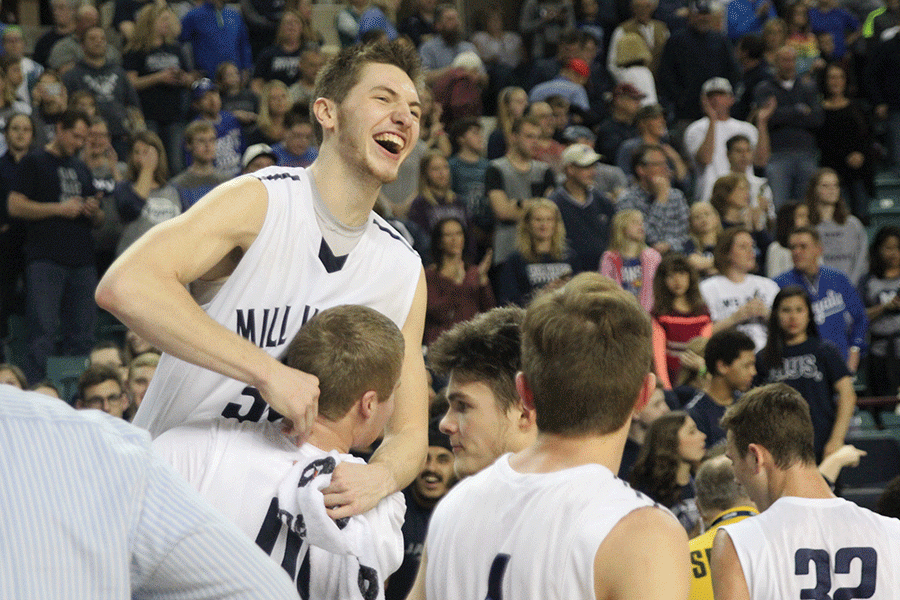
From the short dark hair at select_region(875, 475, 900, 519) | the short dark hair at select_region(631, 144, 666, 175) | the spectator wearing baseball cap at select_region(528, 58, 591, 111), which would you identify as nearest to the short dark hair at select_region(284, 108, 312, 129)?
the short dark hair at select_region(631, 144, 666, 175)

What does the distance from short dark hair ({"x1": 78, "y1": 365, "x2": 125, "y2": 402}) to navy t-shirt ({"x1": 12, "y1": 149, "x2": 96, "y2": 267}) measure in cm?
212

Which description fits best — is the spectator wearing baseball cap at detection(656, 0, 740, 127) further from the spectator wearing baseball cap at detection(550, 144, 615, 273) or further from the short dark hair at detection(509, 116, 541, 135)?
the spectator wearing baseball cap at detection(550, 144, 615, 273)

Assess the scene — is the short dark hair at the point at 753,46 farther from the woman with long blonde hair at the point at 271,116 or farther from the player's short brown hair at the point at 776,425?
the player's short brown hair at the point at 776,425

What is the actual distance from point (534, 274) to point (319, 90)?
19.4 feet

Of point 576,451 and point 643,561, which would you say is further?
point 576,451

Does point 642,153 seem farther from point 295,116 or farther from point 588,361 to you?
point 588,361

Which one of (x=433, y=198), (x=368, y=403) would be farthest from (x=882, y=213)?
(x=368, y=403)

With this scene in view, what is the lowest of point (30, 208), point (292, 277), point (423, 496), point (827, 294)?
point (423, 496)

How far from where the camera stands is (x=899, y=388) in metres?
9.64

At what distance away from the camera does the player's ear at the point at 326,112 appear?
3168mm

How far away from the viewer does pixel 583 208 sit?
32.4 feet

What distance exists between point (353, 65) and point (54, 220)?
6.24m

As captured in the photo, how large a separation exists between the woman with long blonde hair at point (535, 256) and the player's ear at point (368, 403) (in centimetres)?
634

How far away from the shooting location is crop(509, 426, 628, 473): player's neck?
2170 millimetres
